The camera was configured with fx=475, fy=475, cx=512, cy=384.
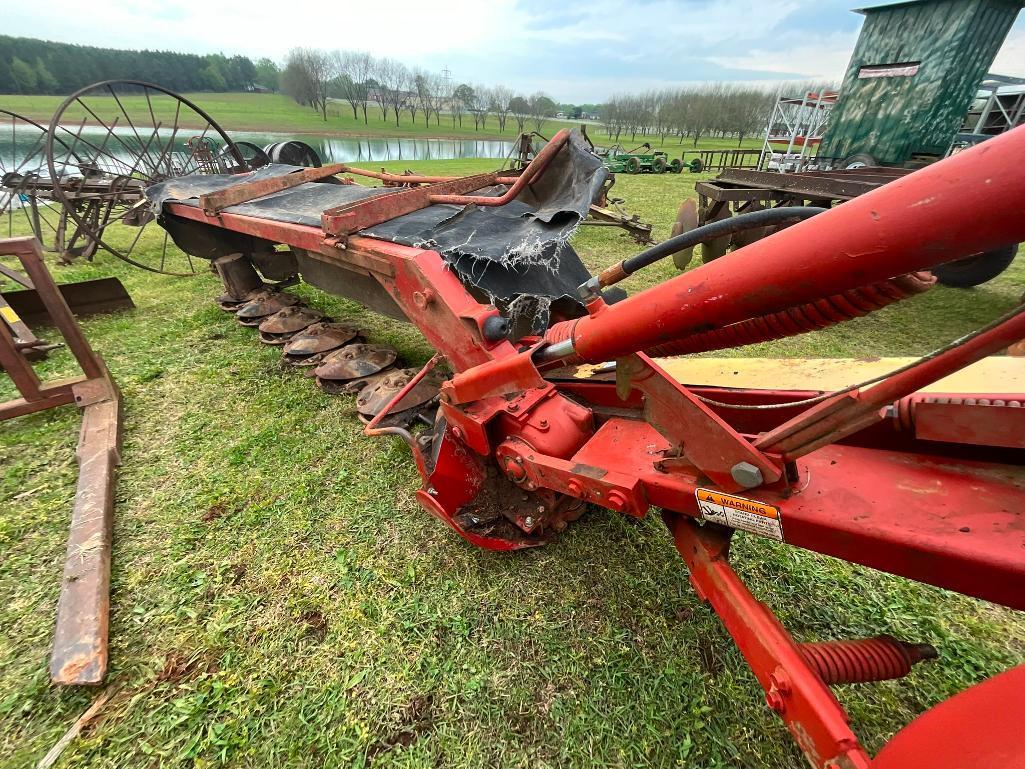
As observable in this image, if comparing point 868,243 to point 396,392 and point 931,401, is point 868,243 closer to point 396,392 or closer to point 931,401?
point 931,401

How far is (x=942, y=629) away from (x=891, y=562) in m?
1.37

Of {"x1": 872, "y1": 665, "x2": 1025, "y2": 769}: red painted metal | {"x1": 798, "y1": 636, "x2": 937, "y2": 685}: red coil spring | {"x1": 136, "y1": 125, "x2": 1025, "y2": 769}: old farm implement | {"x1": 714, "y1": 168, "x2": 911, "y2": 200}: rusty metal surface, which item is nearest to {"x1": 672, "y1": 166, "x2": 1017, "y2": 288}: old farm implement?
{"x1": 714, "y1": 168, "x2": 911, "y2": 200}: rusty metal surface

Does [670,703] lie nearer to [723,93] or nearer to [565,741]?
[565,741]

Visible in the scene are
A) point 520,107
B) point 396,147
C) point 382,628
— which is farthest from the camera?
point 520,107

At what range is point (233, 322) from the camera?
203 inches

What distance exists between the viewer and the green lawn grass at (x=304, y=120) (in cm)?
3978

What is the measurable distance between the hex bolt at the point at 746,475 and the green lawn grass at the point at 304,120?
1650 inches

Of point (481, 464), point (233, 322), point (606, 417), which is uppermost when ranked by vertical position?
point (606, 417)

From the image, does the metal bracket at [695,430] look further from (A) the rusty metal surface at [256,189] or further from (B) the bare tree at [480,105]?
(B) the bare tree at [480,105]

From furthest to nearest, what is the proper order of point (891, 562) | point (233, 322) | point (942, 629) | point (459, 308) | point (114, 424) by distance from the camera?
point (233, 322) < point (114, 424) < point (459, 308) < point (942, 629) < point (891, 562)

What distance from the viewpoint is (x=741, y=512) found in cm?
137

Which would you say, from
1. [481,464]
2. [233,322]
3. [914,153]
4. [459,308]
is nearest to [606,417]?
[481,464]

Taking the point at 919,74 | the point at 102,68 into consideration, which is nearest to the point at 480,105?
the point at 102,68

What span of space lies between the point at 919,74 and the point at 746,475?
552 inches
